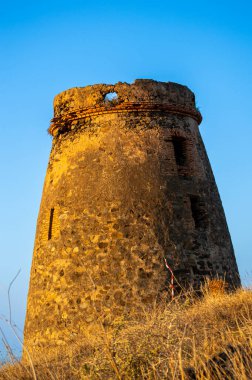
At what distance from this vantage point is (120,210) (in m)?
8.70

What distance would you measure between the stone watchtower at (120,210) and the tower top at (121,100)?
0.03 metres

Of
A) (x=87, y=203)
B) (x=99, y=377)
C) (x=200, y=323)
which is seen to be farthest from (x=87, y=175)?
(x=99, y=377)

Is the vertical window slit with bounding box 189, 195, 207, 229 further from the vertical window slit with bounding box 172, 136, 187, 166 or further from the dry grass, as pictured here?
the dry grass

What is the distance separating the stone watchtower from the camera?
8258 mm

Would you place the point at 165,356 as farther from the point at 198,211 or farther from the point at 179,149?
the point at 179,149

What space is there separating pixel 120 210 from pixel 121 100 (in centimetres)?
268

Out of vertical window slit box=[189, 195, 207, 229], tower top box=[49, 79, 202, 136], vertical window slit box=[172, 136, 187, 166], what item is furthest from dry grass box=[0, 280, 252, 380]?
tower top box=[49, 79, 202, 136]

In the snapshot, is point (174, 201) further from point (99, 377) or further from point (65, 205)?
point (99, 377)

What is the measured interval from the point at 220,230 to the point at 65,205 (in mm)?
3643

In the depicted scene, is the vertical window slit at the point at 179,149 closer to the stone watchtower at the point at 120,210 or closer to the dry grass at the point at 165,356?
the stone watchtower at the point at 120,210

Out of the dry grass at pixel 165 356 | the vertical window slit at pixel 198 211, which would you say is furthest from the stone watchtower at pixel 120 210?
the dry grass at pixel 165 356

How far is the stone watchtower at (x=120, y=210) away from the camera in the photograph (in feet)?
27.1

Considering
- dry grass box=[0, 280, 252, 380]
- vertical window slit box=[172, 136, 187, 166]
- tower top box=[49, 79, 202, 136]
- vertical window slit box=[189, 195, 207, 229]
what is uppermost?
tower top box=[49, 79, 202, 136]

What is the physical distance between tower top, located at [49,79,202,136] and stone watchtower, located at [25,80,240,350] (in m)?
0.03
